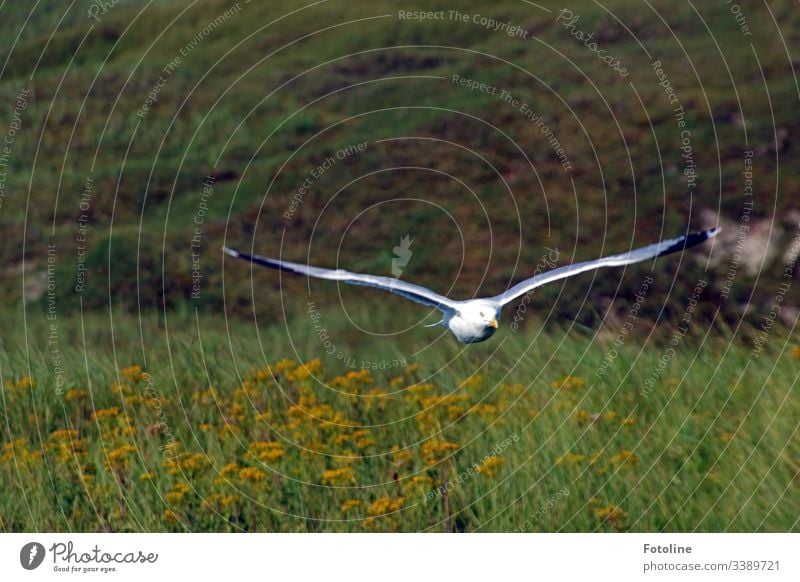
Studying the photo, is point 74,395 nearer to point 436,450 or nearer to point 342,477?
point 342,477

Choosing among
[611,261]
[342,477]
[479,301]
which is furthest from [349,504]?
[611,261]

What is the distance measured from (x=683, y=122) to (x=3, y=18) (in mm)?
8793

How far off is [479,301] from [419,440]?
90 cm

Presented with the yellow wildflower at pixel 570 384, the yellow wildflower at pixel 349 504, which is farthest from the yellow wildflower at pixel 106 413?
the yellow wildflower at pixel 570 384

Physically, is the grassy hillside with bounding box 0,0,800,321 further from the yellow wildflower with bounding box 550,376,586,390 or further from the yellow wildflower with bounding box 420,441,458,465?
the yellow wildflower with bounding box 420,441,458,465

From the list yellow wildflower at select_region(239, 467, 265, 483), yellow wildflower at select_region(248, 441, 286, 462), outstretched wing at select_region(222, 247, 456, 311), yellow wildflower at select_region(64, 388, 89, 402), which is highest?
outstretched wing at select_region(222, 247, 456, 311)

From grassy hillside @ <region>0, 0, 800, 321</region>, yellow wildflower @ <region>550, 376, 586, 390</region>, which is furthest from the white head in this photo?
grassy hillside @ <region>0, 0, 800, 321</region>

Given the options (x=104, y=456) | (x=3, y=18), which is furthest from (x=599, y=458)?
(x=3, y=18)

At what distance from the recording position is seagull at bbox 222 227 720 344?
26.0 ft

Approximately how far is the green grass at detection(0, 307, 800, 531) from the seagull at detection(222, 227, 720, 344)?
561mm

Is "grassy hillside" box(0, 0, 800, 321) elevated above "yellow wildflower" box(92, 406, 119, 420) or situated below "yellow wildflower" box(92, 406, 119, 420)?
above

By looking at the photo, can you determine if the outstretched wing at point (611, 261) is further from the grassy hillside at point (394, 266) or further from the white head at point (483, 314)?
the grassy hillside at point (394, 266)

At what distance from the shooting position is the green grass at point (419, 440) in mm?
7926
